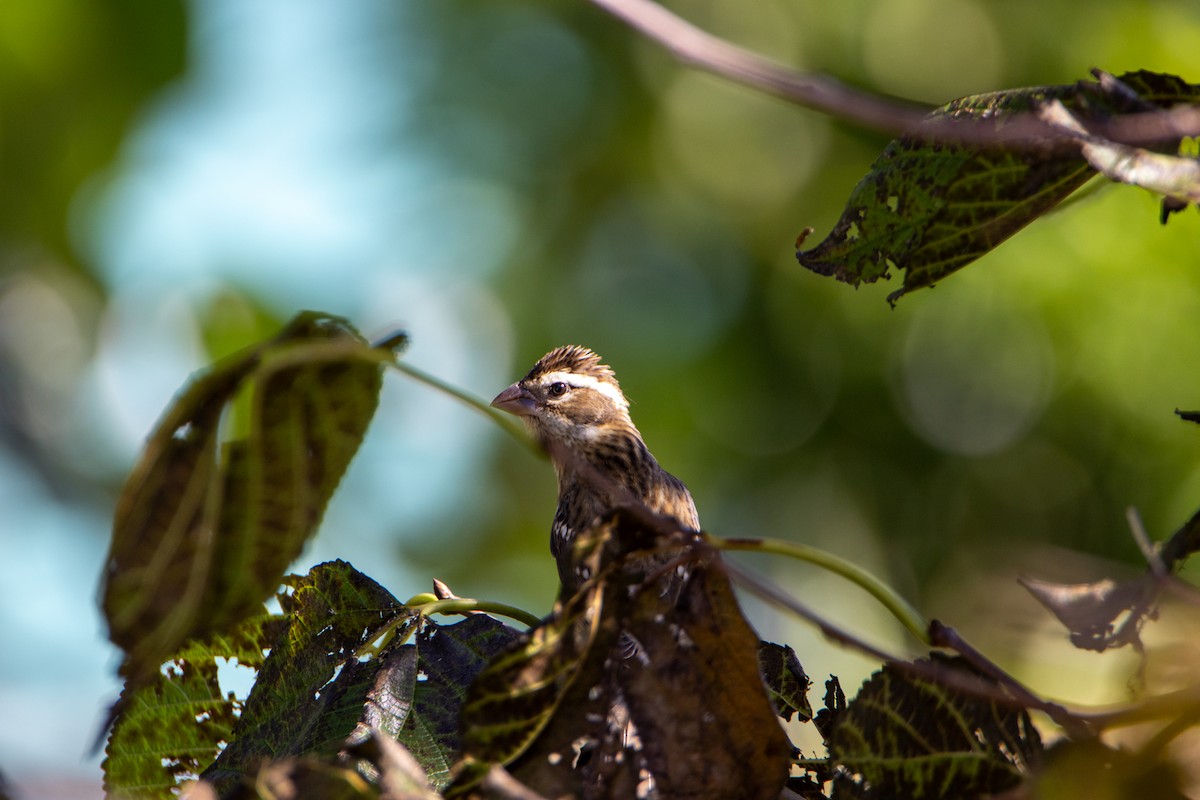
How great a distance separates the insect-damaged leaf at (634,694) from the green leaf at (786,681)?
0.53 metres

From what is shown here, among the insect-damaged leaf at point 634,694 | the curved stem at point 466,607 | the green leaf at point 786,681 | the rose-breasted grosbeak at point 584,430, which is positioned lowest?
the insect-damaged leaf at point 634,694

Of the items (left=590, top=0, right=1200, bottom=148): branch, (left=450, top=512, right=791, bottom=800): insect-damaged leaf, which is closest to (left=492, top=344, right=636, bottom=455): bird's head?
(left=450, top=512, right=791, bottom=800): insect-damaged leaf

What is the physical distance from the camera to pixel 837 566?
6.22ft

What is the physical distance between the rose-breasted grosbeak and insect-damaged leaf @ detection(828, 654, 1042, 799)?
8.37 feet

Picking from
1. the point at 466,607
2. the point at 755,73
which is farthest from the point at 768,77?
the point at 466,607

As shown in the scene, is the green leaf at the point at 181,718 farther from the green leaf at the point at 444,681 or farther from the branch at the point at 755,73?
the branch at the point at 755,73

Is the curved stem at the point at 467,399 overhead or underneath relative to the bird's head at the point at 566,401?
underneath

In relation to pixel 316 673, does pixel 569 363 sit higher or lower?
higher

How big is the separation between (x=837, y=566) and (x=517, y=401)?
385 centimetres

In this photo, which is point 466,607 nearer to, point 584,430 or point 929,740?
point 929,740

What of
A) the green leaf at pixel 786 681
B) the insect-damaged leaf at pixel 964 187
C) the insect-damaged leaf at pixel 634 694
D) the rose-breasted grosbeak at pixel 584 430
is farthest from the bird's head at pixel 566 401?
the insect-damaged leaf at pixel 634 694

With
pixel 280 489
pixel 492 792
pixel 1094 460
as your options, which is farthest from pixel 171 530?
pixel 1094 460

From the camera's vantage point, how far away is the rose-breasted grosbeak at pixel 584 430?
4.75 m

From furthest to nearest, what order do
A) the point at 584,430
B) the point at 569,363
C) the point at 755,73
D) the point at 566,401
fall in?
the point at 569,363
the point at 566,401
the point at 584,430
the point at 755,73
